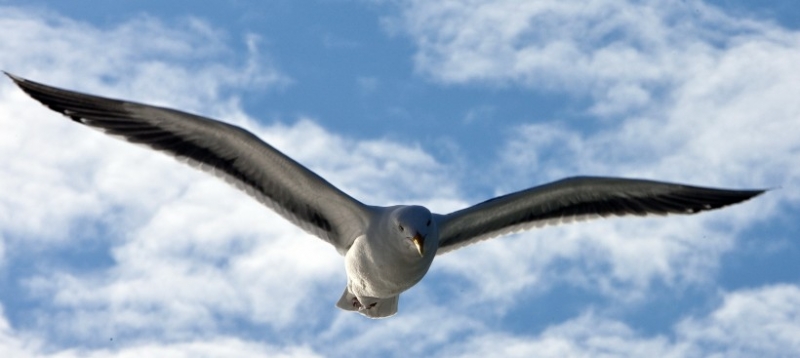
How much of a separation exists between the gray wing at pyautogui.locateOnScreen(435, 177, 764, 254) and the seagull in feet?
0.04

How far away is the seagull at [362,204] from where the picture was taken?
40.8 ft

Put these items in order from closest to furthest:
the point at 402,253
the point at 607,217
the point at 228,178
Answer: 1. the point at 402,253
2. the point at 228,178
3. the point at 607,217

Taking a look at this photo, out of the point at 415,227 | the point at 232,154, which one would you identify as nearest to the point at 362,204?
the point at 415,227

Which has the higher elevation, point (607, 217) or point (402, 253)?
point (607, 217)

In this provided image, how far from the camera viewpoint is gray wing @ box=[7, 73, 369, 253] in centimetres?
1256

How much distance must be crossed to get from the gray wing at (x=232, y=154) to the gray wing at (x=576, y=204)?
47.9 inches

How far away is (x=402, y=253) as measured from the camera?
482 inches

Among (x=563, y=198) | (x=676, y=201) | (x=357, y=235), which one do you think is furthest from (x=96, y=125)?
(x=676, y=201)

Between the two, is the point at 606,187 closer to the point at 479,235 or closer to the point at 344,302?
the point at 479,235

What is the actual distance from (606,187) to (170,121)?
479cm

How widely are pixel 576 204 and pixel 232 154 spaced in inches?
155

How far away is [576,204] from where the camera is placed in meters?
13.9

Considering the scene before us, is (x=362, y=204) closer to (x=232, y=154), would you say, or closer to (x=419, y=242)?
(x=419, y=242)

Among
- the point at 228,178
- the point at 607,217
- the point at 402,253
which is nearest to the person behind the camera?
the point at 402,253
